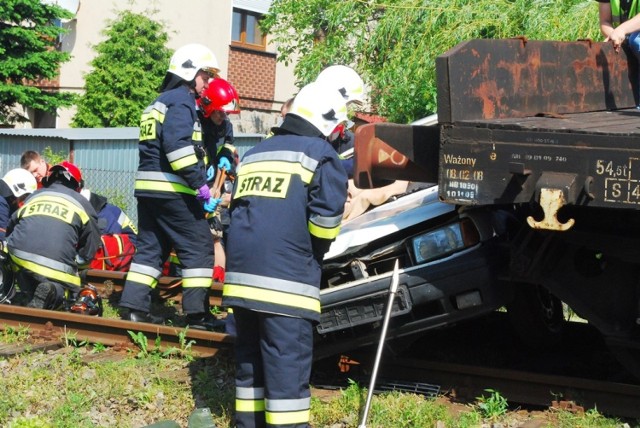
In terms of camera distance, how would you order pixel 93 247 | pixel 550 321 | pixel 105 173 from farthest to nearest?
1. pixel 105 173
2. pixel 93 247
3. pixel 550 321

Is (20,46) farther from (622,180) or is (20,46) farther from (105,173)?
(622,180)

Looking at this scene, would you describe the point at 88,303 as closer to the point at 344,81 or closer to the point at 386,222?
the point at 386,222

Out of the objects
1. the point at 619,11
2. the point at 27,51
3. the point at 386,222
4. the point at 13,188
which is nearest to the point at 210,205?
the point at 386,222

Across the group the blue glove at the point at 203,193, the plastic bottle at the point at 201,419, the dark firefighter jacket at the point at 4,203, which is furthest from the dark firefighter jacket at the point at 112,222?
the plastic bottle at the point at 201,419

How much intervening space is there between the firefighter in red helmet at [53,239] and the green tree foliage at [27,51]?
12.1 metres

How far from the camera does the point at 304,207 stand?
5219mm

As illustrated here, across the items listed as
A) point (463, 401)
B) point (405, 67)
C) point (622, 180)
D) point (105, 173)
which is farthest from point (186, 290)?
point (105, 173)

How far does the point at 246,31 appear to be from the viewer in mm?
26766

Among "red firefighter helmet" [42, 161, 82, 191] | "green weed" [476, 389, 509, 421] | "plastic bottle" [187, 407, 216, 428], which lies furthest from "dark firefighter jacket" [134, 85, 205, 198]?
"green weed" [476, 389, 509, 421]

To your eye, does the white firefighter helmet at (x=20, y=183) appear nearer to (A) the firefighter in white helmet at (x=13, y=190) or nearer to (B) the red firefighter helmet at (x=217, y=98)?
(A) the firefighter in white helmet at (x=13, y=190)

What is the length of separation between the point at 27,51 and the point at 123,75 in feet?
6.68

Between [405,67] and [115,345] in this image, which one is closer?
[115,345]

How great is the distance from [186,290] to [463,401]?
2.63m

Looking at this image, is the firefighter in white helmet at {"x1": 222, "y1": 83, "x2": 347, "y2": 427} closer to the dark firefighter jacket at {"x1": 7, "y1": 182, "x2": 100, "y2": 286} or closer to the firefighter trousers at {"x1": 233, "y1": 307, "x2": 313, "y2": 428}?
the firefighter trousers at {"x1": 233, "y1": 307, "x2": 313, "y2": 428}
